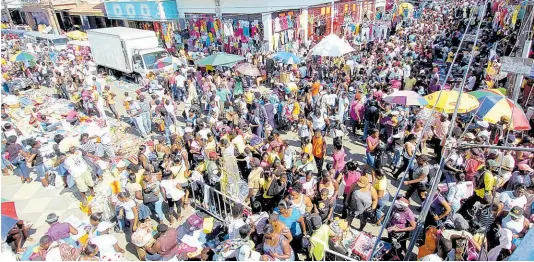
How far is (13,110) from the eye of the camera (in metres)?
13.4

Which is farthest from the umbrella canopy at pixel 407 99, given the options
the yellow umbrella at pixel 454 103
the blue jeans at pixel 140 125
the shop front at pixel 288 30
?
the shop front at pixel 288 30

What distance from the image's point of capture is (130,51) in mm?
17766

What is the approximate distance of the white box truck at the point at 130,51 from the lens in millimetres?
17547

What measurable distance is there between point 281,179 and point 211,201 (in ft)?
6.17

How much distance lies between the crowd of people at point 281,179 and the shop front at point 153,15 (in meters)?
13.4

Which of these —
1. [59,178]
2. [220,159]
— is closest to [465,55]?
[220,159]

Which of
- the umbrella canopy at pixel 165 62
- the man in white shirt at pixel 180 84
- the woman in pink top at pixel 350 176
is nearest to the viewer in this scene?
the woman in pink top at pixel 350 176

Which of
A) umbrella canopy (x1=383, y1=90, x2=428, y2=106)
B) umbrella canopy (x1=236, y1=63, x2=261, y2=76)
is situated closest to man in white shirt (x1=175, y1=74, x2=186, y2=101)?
umbrella canopy (x1=236, y1=63, x2=261, y2=76)

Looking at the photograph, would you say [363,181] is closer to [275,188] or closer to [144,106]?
[275,188]

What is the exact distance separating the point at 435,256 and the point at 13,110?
15843 mm

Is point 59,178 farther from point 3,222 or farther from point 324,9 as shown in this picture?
point 324,9

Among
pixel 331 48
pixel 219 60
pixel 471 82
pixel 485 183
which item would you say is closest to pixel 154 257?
pixel 485 183

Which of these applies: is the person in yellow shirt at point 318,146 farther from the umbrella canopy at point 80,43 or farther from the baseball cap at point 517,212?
the umbrella canopy at point 80,43

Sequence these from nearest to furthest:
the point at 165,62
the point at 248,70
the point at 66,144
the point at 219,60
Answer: the point at 66,144, the point at 248,70, the point at 219,60, the point at 165,62
